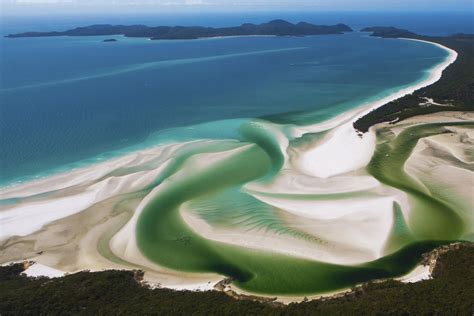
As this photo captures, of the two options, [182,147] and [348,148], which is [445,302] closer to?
[348,148]

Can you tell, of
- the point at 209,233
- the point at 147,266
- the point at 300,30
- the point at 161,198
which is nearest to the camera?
the point at 147,266

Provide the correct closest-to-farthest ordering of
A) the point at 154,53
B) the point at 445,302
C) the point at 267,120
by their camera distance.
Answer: the point at 445,302 → the point at 267,120 → the point at 154,53

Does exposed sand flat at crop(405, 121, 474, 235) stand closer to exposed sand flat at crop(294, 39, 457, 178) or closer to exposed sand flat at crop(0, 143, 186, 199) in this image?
exposed sand flat at crop(294, 39, 457, 178)

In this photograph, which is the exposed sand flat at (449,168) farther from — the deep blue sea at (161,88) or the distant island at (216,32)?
the distant island at (216,32)

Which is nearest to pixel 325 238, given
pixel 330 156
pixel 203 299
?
pixel 203 299

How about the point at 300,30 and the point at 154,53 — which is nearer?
the point at 154,53

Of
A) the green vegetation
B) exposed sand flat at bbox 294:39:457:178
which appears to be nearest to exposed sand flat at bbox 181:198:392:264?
the green vegetation

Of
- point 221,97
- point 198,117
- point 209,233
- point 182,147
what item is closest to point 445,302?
point 209,233

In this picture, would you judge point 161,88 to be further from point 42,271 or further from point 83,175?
point 42,271
